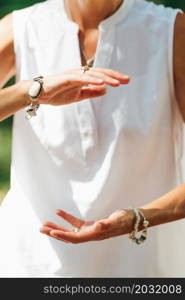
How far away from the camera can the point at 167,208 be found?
1.28 meters

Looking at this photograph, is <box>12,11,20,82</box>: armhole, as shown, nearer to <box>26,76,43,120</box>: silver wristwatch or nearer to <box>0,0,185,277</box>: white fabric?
<box>0,0,185,277</box>: white fabric

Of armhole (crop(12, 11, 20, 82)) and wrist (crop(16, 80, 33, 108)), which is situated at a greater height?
armhole (crop(12, 11, 20, 82))

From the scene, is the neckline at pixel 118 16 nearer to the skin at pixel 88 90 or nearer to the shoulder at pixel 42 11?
the skin at pixel 88 90

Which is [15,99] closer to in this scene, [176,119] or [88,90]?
[88,90]

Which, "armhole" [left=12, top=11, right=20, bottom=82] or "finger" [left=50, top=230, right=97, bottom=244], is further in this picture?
"armhole" [left=12, top=11, right=20, bottom=82]

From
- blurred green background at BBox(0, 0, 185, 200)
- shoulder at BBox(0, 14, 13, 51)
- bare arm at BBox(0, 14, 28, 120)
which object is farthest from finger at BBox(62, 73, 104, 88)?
blurred green background at BBox(0, 0, 185, 200)

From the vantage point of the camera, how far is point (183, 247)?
4.76 ft

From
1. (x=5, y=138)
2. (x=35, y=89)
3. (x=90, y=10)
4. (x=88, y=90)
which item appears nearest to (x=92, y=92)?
(x=88, y=90)

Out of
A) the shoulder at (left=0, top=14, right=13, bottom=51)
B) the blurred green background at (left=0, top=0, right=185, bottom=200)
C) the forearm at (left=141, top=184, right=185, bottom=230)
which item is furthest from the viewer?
the blurred green background at (left=0, top=0, right=185, bottom=200)

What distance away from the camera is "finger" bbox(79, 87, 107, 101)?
46.8 inches

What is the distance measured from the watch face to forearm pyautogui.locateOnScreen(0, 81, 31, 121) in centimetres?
1

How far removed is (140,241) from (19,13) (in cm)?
53

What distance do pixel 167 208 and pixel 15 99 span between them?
354 millimetres

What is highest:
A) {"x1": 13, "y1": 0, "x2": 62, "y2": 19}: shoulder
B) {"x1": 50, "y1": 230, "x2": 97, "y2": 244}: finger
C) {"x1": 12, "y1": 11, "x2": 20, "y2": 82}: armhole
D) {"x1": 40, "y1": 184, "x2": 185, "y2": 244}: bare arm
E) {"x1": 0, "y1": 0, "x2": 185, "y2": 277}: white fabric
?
{"x1": 13, "y1": 0, "x2": 62, "y2": 19}: shoulder
